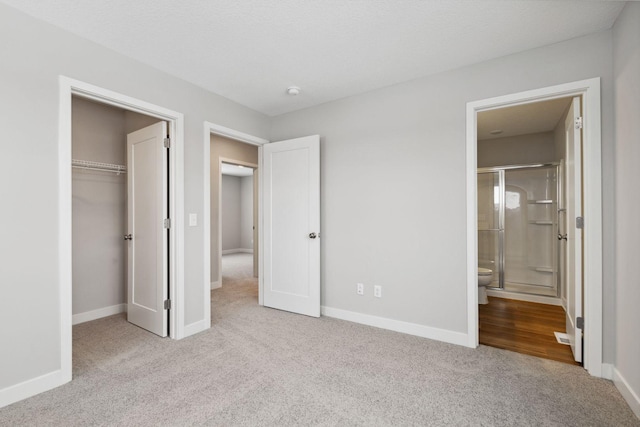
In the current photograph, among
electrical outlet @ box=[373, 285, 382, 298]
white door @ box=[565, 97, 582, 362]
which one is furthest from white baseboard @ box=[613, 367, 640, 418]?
electrical outlet @ box=[373, 285, 382, 298]

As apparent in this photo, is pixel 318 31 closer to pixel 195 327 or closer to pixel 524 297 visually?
pixel 195 327

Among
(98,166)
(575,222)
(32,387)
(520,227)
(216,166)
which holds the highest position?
(216,166)

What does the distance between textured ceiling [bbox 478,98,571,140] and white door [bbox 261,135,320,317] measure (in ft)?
6.56

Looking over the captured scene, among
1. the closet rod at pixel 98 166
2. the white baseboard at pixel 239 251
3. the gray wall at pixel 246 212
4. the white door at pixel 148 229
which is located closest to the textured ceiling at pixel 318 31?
the white door at pixel 148 229

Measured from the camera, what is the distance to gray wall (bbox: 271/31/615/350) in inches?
93.0

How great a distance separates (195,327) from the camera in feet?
10.00

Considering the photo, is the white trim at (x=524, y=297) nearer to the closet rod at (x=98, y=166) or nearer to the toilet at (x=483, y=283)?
the toilet at (x=483, y=283)

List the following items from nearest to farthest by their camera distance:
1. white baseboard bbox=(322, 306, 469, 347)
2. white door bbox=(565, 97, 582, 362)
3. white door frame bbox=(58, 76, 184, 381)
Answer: white door frame bbox=(58, 76, 184, 381) → white door bbox=(565, 97, 582, 362) → white baseboard bbox=(322, 306, 469, 347)

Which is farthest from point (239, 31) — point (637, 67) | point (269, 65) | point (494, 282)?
point (494, 282)

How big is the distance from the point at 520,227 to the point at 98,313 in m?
5.86

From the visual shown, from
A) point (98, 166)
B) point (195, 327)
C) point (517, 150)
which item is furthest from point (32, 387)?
point (517, 150)

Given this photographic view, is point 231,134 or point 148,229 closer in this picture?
point 148,229

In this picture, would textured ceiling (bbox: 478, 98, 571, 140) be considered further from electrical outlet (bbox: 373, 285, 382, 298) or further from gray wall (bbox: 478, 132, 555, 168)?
electrical outlet (bbox: 373, 285, 382, 298)

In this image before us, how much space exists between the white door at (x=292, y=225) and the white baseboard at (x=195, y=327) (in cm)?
92
